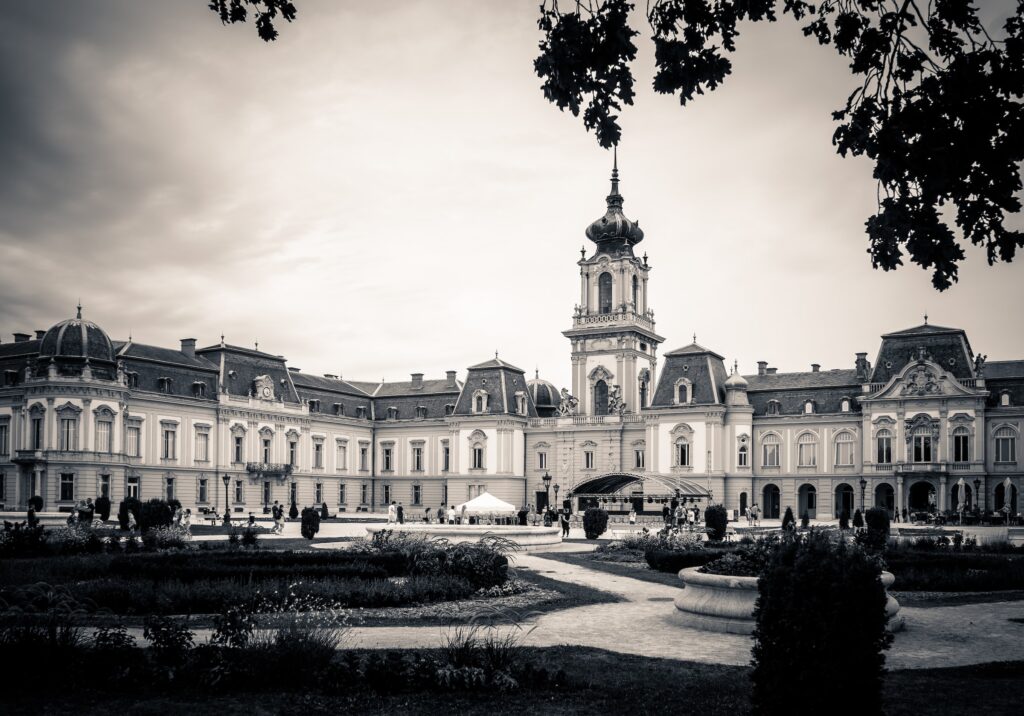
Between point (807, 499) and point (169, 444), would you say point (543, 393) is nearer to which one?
point (807, 499)

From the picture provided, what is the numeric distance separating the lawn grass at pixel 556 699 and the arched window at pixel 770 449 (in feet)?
184

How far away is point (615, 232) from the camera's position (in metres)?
75.9

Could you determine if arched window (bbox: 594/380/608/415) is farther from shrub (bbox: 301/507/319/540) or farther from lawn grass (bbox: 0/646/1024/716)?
lawn grass (bbox: 0/646/1024/716)

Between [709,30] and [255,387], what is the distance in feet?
212

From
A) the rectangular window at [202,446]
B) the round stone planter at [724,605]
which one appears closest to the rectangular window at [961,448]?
the rectangular window at [202,446]

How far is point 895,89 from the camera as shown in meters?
8.94

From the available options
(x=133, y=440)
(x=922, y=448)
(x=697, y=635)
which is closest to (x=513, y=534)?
(x=697, y=635)

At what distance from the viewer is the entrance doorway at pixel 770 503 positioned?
67750 millimetres

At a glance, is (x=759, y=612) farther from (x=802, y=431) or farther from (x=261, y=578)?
(x=802, y=431)

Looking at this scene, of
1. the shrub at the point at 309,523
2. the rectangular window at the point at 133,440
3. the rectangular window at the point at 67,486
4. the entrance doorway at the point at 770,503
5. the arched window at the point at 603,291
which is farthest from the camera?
the arched window at the point at 603,291

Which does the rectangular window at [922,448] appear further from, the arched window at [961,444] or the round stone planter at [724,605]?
the round stone planter at [724,605]

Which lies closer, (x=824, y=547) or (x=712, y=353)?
(x=824, y=547)

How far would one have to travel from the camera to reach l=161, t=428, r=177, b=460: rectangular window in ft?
209

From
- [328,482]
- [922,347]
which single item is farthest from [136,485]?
[922,347]
